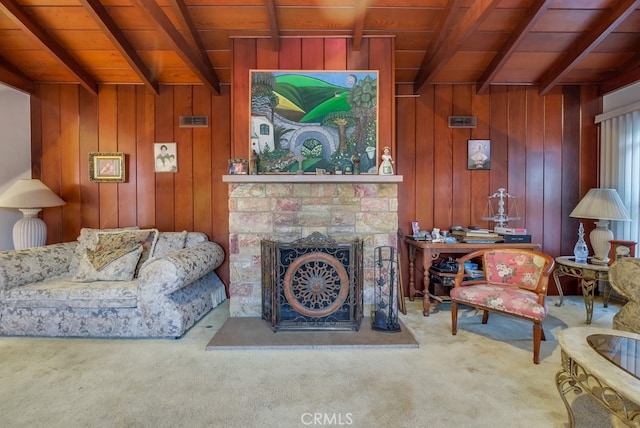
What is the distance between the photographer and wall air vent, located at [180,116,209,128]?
3.63 meters

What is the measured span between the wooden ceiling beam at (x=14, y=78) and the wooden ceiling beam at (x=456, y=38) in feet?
14.4

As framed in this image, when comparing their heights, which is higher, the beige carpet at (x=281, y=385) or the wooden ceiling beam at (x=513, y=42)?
the wooden ceiling beam at (x=513, y=42)

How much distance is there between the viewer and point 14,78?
3.36 metres

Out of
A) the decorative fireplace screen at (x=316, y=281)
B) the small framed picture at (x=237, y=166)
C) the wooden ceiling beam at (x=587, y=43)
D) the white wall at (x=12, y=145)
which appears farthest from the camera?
the white wall at (x=12, y=145)

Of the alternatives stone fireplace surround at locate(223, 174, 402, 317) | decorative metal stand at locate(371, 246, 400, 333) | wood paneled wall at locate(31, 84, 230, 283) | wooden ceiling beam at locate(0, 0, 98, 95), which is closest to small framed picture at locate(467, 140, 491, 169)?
stone fireplace surround at locate(223, 174, 402, 317)

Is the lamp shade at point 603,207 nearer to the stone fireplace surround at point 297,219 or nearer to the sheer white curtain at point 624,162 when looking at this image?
the sheer white curtain at point 624,162

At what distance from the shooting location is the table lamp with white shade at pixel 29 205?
311cm

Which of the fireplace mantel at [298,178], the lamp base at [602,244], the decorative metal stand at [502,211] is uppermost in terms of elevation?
the fireplace mantel at [298,178]

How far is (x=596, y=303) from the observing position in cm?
342

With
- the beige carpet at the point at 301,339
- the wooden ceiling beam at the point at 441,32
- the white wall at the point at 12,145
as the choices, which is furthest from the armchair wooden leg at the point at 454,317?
the white wall at the point at 12,145

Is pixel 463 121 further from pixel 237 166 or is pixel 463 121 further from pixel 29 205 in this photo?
pixel 29 205

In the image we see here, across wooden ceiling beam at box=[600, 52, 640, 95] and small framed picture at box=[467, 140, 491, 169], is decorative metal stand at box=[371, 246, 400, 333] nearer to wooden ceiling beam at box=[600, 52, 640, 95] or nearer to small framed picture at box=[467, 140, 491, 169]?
small framed picture at box=[467, 140, 491, 169]

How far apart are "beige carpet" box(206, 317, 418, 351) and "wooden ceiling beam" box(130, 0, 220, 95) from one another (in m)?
2.44

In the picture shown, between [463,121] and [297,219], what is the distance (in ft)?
7.62
